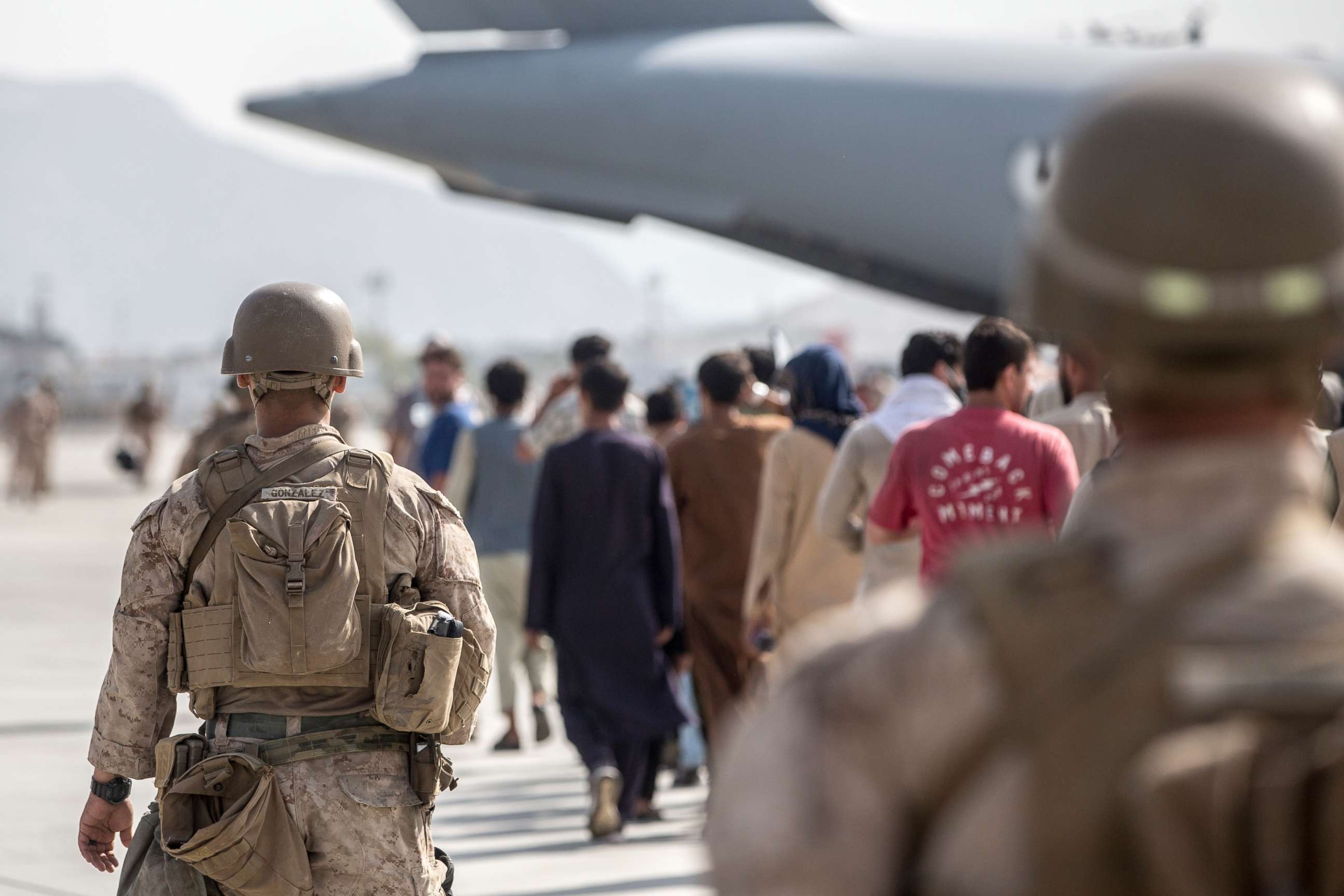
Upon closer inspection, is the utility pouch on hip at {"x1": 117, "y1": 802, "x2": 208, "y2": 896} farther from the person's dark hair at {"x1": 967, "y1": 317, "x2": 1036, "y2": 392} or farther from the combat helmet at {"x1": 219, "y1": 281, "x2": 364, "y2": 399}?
the person's dark hair at {"x1": 967, "y1": 317, "x2": 1036, "y2": 392}

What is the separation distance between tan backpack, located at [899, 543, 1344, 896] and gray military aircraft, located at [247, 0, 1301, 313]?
15455 mm

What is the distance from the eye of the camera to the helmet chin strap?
3584 millimetres

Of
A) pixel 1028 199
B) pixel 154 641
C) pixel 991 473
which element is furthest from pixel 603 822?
pixel 1028 199

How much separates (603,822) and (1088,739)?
5.67 metres

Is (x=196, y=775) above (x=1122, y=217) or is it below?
below

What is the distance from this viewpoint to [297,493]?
11.4ft

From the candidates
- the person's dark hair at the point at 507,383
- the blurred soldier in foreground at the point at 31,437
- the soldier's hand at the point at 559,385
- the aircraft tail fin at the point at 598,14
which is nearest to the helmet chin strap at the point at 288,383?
the person's dark hair at the point at 507,383

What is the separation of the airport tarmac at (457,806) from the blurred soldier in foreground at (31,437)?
12.0 metres

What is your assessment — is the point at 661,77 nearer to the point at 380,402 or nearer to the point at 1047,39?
the point at 1047,39

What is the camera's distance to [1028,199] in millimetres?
1443

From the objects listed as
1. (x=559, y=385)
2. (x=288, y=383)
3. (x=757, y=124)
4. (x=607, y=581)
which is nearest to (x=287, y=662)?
(x=288, y=383)

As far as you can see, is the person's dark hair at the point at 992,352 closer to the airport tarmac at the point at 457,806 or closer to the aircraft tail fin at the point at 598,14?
the airport tarmac at the point at 457,806

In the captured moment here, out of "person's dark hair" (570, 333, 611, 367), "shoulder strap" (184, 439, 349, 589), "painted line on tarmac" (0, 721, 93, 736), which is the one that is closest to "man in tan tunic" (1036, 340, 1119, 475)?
"shoulder strap" (184, 439, 349, 589)

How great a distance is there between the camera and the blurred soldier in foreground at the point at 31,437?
2439 cm
